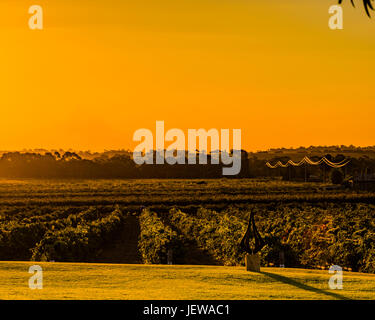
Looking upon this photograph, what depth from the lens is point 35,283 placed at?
51.6 ft

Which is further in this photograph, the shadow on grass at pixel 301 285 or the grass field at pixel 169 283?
the shadow on grass at pixel 301 285

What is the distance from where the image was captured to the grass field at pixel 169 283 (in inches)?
559

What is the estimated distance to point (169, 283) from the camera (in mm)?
16156

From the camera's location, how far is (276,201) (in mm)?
81188

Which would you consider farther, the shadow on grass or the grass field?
the shadow on grass

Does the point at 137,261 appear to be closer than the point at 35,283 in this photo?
No

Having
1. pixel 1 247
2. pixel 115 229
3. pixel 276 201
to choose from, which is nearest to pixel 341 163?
pixel 276 201

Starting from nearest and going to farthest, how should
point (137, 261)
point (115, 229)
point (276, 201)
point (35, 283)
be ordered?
point (35, 283)
point (137, 261)
point (115, 229)
point (276, 201)

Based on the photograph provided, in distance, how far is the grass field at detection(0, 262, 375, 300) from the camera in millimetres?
14203
